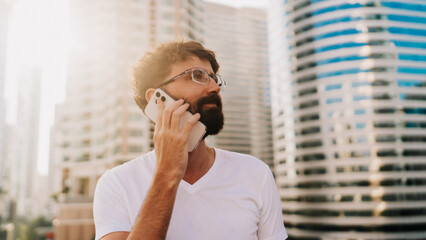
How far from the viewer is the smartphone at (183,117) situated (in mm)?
2020

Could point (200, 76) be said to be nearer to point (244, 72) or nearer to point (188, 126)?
point (188, 126)

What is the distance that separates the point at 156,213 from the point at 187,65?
1182 millimetres

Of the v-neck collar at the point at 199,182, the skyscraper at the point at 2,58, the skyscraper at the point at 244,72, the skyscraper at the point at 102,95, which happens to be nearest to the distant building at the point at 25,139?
the skyscraper at the point at 2,58

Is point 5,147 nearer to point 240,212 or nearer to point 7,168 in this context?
point 7,168

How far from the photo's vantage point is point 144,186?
205cm

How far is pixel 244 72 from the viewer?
138500 millimetres

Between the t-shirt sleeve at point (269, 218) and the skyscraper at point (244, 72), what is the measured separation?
12156 cm

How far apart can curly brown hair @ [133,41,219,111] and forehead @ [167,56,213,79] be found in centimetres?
3

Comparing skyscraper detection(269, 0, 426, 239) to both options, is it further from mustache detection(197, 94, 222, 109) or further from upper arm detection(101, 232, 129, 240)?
upper arm detection(101, 232, 129, 240)

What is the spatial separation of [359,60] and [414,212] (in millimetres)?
33168

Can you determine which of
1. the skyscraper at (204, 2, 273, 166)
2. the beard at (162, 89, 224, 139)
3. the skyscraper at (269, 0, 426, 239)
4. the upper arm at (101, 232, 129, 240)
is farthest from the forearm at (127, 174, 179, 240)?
the skyscraper at (204, 2, 273, 166)

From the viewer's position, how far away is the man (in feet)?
5.67

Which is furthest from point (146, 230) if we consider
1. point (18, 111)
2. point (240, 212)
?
point (18, 111)

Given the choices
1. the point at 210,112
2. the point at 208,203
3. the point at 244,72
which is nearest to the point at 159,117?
the point at 210,112
